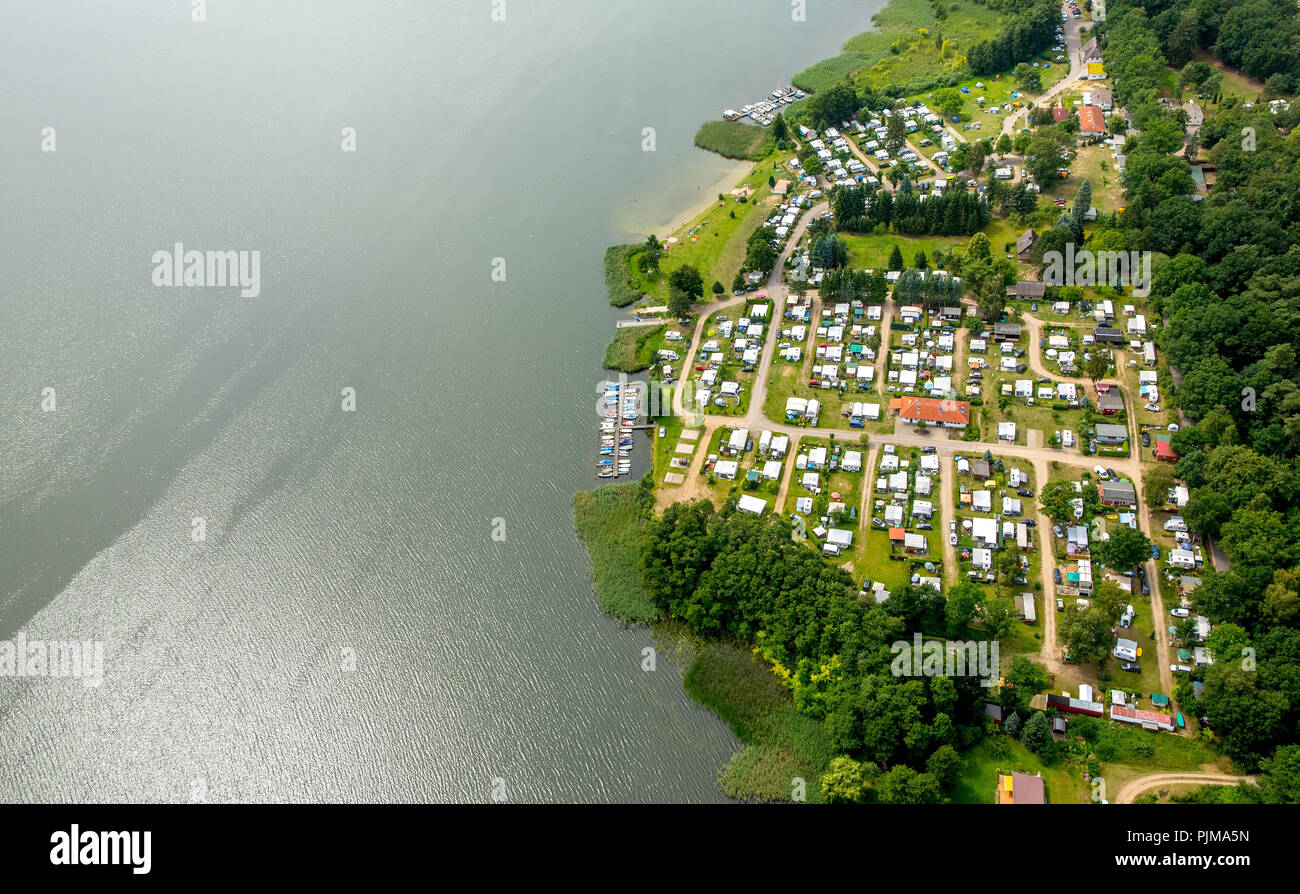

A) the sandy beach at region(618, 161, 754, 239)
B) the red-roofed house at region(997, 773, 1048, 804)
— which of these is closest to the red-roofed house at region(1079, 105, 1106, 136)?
the sandy beach at region(618, 161, 754, 239)

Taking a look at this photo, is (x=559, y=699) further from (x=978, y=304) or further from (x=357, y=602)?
(x=978, y=304)

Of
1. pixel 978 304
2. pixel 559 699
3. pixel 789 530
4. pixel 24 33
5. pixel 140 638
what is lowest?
pixel 559 699

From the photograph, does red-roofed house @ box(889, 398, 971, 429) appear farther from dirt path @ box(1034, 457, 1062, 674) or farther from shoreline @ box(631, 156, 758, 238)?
shoreline @ box(631, 156, 758, 238)

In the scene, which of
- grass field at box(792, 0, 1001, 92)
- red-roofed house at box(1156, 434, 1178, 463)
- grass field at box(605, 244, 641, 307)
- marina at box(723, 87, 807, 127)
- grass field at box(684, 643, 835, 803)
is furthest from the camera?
grass field at box(792, 0, 1001, 92)

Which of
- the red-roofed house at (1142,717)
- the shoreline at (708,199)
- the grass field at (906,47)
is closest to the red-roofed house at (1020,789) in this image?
the red-roofed house at (1142,717)

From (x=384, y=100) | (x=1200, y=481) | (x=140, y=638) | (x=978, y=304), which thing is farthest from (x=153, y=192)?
(x=1200, y=481)

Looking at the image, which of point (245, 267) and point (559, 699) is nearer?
point (559, 699)

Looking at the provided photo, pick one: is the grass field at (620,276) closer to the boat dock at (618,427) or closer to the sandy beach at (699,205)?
the sandy beach at (699,205)
